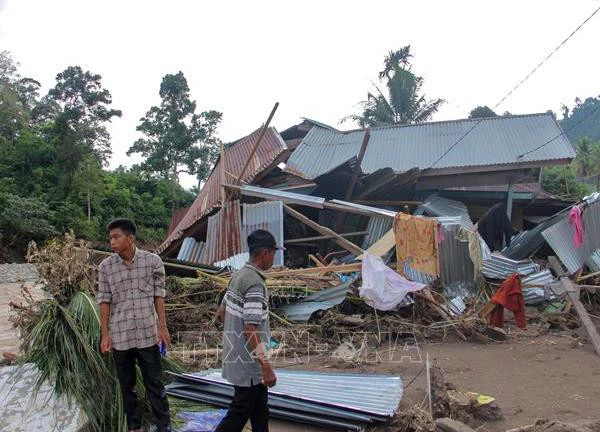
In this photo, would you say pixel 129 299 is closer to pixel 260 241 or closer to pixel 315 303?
pixel 260 241

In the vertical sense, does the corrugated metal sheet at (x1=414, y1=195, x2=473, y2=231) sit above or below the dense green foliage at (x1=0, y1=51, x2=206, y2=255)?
below

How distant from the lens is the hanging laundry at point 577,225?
31.5 ft

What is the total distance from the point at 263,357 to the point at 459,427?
1585 mm

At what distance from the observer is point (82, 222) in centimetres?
2447

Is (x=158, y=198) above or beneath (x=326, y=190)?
above

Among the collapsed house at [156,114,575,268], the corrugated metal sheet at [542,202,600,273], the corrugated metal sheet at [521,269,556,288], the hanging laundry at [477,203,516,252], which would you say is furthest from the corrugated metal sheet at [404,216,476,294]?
the hanging laundry at [477,203,516,252]

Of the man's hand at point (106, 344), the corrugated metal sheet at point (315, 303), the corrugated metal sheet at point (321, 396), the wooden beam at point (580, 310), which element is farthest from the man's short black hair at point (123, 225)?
the wooden beam at point (580, 310)

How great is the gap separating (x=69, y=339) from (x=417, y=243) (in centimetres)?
583

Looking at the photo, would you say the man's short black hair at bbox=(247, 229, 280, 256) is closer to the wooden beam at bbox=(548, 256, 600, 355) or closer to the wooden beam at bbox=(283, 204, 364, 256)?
the wooden beam at bbox=(548, 256, 600, 355)

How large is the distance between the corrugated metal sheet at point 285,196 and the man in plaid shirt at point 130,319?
6.68 metres

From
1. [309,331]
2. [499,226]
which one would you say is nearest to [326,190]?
[499,226]

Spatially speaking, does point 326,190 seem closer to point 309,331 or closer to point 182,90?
point 309,331

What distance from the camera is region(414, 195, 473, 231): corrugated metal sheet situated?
1129cm

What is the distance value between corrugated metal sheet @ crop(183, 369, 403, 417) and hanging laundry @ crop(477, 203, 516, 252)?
7.43 m
